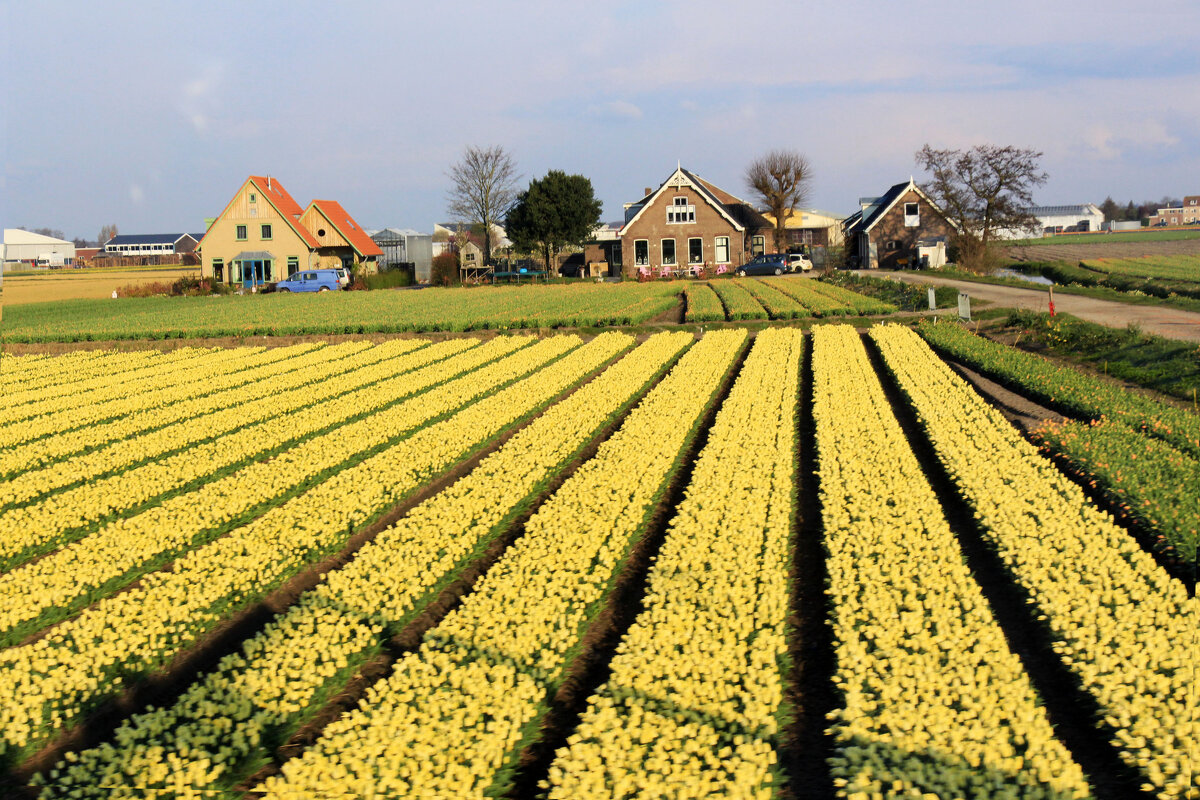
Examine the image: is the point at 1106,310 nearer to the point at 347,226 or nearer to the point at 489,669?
the point at 489,669

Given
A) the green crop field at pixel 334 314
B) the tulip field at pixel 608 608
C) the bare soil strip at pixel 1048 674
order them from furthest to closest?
the green crop field at pixel 334 314 < the bare soil strip at pixel 1048 674 < the tulip field at pixel 608 608

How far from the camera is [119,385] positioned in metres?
24.5

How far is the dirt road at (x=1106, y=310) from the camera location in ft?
92.2

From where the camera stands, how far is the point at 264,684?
24.4 feet

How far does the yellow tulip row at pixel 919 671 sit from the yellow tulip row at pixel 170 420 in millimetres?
12253

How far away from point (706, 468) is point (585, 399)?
666 centimetres

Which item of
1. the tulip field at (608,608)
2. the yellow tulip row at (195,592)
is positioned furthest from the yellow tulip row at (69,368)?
the yellow tulip row at (195,592)

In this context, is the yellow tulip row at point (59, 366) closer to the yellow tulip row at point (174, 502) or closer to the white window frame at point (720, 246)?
the yellow tulip row at point (174, 502)

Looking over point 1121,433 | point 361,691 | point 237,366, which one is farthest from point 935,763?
point 237,366

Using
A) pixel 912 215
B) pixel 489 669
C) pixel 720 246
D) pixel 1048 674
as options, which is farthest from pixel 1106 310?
pixel 912 215

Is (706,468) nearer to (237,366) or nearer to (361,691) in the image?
(361,691)

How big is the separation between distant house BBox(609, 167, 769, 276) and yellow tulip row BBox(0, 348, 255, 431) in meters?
46.4

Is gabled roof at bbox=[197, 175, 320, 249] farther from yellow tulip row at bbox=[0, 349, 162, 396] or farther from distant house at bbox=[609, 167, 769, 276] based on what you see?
yellow tulip row at bbox=[0, 349, 162, 396]

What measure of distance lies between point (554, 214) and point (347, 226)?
19.1 metres
